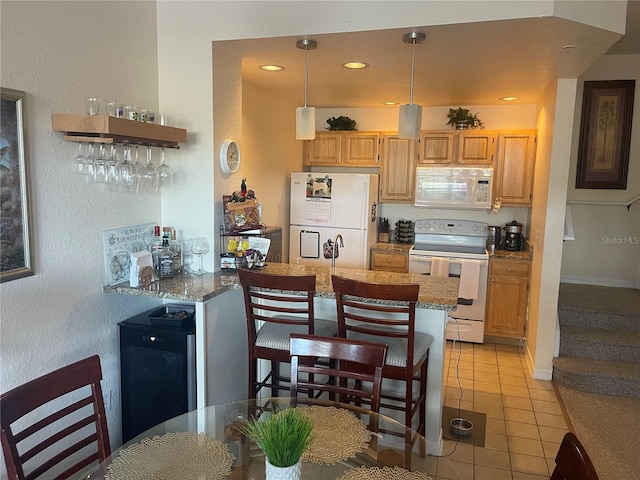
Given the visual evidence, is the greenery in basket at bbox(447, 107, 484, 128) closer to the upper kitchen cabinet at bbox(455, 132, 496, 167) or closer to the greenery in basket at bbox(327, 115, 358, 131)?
the upper kitchen cabinet at bbox(455, 132, 496, 167)

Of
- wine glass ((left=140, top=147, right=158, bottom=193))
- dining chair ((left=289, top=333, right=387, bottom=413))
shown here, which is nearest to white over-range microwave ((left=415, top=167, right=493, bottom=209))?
wine glass ((left=140, top=147, right=158, bottom=193))

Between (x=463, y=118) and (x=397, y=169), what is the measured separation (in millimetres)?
839

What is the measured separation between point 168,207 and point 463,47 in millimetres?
2065

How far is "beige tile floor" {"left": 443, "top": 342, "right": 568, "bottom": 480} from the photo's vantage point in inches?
106

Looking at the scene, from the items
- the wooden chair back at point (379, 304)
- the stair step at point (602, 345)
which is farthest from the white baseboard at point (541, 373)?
the wooden chair back at point (379, 304)

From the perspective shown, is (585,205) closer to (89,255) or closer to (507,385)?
(507,385)

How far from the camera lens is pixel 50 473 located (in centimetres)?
221

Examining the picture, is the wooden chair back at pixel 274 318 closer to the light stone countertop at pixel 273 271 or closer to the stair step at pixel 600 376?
the light stone countertop at pixel 273 271

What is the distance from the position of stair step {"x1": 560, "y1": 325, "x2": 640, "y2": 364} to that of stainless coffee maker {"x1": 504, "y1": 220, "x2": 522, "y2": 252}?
3.35 feet

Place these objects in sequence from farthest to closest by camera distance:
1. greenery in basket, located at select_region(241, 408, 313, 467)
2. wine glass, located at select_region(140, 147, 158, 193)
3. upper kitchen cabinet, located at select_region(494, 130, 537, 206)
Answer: upper kitchen cabinet, located at select_region(494, 130, 537, 206) < wine glass, located at select_region(140, 147, 158, 193) < greenery in basket, located at select_region(241, 408, 313, 467)

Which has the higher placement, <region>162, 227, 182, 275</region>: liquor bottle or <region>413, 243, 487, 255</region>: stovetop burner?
<region>162, 227, 182, 275</region>: liquor bottle

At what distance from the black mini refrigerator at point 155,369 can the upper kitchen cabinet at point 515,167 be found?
3508mm

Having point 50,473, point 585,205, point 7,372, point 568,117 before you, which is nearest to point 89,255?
point 7,372

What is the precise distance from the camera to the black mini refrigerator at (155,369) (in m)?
2.51
